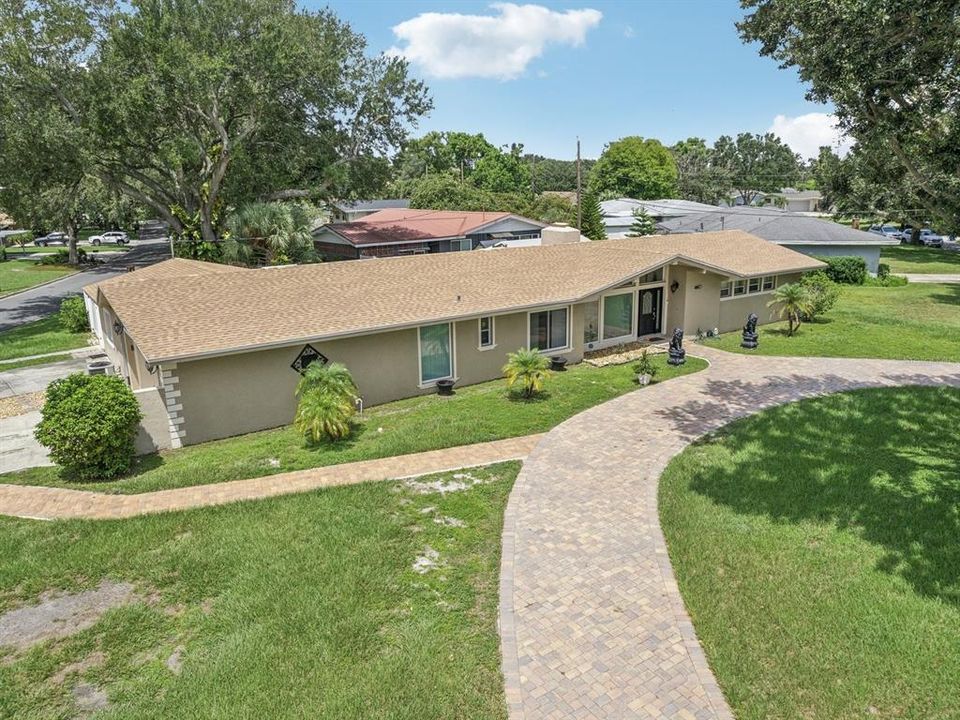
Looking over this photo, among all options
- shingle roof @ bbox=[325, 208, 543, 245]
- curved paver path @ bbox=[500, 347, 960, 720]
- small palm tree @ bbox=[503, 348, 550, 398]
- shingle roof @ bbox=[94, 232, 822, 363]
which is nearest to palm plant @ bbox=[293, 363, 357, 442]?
shingle roof @ bbox=[94, 232, 822, 363]

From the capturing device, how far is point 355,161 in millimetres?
37719

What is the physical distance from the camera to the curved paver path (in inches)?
283

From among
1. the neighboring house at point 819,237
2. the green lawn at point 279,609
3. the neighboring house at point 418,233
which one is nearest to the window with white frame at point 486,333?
the green lawn at point 279,609

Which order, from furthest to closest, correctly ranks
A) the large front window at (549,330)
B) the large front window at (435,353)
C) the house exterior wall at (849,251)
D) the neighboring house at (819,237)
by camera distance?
the house exterior wall at (849,251), the neighboring house at (819,237), the large front window at (549,330), the large front window at (435,353)

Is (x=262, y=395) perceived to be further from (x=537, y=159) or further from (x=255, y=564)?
(x=537, y=159)

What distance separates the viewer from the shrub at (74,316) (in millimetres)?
27734

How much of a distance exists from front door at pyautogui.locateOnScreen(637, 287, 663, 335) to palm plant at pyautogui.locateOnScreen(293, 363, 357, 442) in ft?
44.4

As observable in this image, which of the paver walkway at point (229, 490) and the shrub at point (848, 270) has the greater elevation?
the shrub at point (848, 270)

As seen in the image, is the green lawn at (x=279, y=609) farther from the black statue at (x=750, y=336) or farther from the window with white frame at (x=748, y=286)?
the window with white frame at (x=748, y=286)

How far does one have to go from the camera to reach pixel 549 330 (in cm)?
2125

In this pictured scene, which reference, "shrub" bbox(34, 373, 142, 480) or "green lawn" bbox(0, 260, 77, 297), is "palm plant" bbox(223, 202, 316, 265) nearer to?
"green lawn" bbox(0, 260, 77, 297)

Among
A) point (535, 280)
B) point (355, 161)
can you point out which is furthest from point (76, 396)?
point (355, 161)

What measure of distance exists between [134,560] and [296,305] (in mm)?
8831

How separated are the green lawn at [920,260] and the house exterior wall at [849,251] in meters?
6.51
